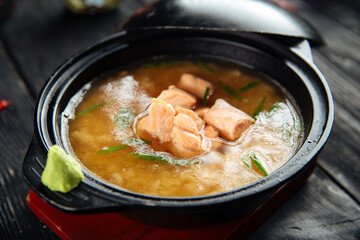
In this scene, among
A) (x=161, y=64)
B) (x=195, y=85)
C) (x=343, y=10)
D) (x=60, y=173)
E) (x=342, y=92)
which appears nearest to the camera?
(x=60, y=173)

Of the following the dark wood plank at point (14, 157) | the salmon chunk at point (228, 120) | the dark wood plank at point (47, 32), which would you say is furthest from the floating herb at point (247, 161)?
the dark wood plank at point (47, 32)

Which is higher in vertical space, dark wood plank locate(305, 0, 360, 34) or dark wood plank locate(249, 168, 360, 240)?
dark wood plank locate(305, 0, 360, 34)

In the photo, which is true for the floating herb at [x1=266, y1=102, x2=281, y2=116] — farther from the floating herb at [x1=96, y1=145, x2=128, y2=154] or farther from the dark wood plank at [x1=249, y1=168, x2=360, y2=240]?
the floating herb at [x1=96, y1=145, x2=128, y2=154]

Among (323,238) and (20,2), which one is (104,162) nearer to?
(323,238)

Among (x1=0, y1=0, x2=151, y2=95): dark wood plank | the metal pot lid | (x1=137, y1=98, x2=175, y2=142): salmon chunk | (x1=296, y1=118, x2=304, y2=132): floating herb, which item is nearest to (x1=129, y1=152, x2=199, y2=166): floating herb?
(x1=137, y1=98, x2=175, y2=142): salmon chunk

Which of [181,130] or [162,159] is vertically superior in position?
[181,130]

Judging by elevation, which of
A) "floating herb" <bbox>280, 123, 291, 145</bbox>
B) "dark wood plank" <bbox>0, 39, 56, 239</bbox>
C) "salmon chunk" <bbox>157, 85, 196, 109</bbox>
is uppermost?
"floating herb" <bbox>280, 123, 291, 145</bbox>

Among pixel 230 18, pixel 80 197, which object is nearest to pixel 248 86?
pixel 230 18

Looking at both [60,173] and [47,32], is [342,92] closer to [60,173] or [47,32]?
[60,173]
